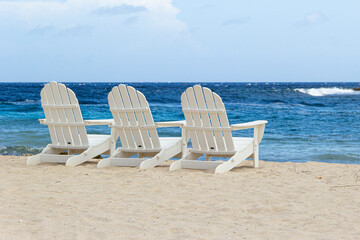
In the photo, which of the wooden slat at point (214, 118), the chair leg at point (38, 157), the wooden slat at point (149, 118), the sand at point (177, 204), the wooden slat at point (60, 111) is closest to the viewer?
the sand at point (177, 204)

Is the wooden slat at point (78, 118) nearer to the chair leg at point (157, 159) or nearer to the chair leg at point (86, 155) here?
the chair leg at point (86, 155)

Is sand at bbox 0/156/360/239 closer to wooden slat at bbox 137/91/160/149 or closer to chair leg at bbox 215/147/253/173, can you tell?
chair leg at bbox 215/147/253/173

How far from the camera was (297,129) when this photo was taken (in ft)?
44.4

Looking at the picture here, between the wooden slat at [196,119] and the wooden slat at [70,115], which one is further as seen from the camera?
the wooden slat at [70,115]

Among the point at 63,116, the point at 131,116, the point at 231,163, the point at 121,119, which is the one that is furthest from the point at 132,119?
the point at 231,163

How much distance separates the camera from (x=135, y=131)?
20.9ft

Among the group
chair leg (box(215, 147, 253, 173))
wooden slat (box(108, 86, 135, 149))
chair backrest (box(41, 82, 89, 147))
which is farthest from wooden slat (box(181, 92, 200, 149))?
chair backrest (box(41, 82, 89, 147))

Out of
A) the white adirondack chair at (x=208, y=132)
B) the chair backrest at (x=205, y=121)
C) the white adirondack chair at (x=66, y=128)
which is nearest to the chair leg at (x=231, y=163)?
the white adirondack chair at (x=208, y=132)

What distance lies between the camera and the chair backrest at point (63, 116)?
6.45m

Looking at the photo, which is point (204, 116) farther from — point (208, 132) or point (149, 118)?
point (149, 118)

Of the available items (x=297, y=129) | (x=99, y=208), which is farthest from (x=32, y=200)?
(x=297, y=129)

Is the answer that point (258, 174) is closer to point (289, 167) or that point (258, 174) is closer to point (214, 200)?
point (289, 167)

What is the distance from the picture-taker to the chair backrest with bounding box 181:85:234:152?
5910 millimetres

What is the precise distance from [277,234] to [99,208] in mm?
1557
